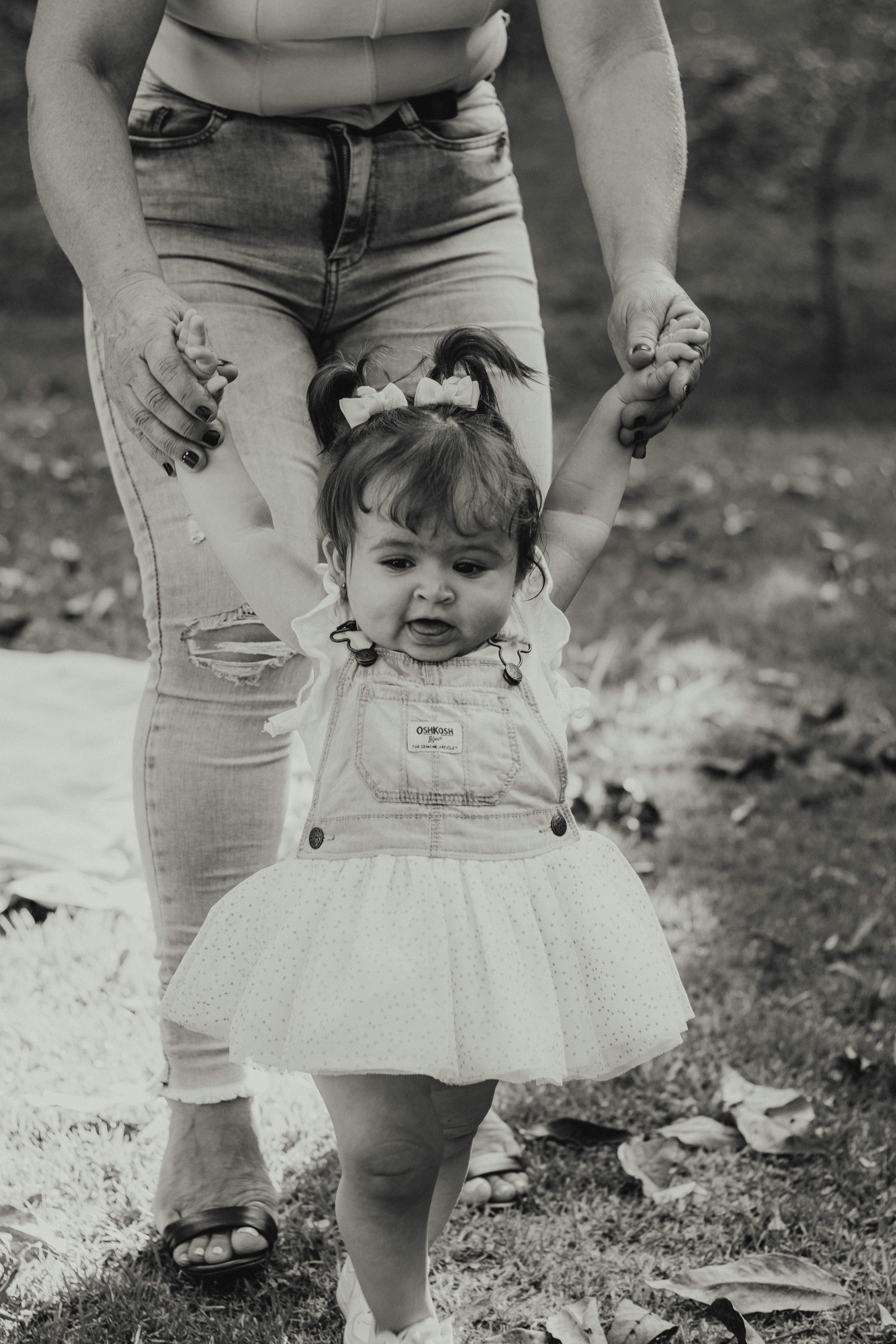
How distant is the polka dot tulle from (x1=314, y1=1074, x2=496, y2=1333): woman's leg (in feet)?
0.28

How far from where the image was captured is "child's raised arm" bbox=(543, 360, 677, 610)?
1912 mm

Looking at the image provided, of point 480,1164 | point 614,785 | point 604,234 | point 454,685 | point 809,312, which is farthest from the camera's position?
point 809,312

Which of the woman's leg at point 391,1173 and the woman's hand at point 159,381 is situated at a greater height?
the woman's hand at point 159,381

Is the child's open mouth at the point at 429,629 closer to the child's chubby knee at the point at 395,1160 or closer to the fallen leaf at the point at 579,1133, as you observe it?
the child's chubby knee at the point at 395,1160

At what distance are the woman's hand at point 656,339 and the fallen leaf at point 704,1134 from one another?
3.81ft

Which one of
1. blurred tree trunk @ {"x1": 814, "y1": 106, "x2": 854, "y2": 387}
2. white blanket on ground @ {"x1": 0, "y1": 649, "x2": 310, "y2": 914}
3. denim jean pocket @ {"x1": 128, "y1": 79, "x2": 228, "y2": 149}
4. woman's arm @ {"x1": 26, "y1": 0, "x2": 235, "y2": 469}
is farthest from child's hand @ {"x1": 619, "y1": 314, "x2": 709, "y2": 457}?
blurred tree trunk @ {"x1": 814, "y1": 106, "x2": 854, "y2": 387}

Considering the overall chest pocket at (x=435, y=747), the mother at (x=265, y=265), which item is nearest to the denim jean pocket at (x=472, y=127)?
the mother at (x=265, y=265)

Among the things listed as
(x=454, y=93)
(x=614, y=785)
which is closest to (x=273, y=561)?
(x=454, y=93)

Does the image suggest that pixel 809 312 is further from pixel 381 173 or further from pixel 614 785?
pixel 381 173

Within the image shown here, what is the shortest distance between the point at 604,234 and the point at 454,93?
0.41 m

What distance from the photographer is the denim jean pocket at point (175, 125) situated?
2.14 metres

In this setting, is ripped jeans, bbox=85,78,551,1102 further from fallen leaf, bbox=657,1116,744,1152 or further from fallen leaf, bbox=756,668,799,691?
fallen leaf, bbox=756,668,799,691

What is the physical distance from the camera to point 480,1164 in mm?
2264

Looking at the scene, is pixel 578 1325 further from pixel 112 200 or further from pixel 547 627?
pixel 112 200
